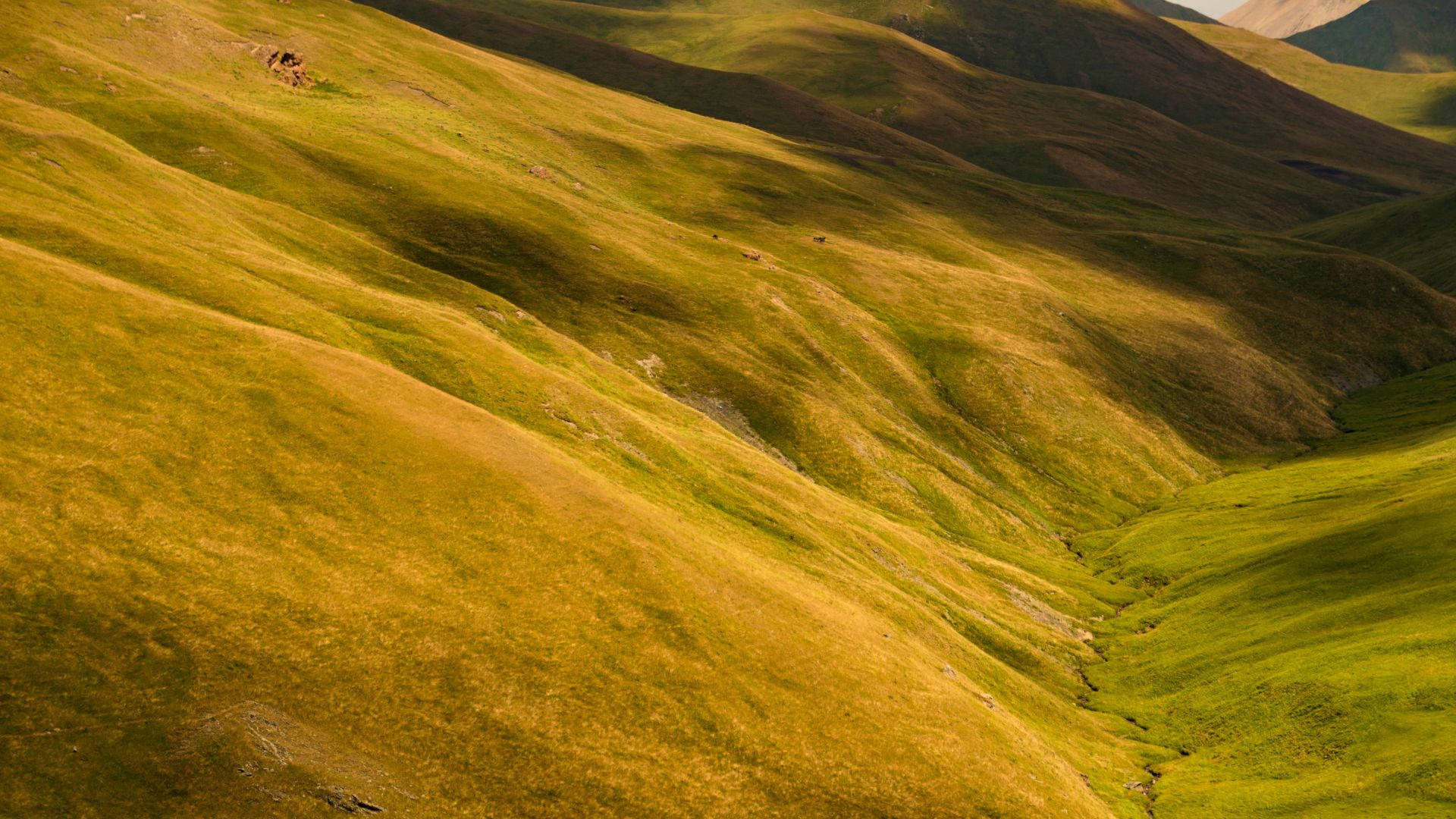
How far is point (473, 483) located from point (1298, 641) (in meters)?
68.0

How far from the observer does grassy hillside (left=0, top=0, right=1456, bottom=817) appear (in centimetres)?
3622

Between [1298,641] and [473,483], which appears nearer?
[473,483]

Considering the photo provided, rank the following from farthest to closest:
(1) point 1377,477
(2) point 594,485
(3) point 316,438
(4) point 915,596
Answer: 1. (1) point 1377,477
2. (4) point 915,596
3. (2) point 594,485
4. (3) point 316,438

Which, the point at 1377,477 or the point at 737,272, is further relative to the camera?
the point at 737,272

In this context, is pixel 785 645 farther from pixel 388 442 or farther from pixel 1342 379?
pixel 1342 379

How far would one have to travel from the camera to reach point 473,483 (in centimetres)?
5053

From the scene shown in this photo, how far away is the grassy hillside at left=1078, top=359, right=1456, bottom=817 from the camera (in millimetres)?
58281

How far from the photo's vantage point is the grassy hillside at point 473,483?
119ft

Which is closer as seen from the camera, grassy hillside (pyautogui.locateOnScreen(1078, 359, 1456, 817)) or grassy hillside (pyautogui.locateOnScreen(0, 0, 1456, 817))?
grassy hillside (pyautogui.locateOnScreen(0, 0, 1456, 817))

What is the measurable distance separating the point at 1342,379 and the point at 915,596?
15410cm

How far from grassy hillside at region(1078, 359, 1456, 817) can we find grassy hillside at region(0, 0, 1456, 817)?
5.43 m

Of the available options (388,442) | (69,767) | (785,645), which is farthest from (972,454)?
(69,767)

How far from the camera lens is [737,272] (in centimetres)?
13425

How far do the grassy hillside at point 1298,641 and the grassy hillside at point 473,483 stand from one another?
17.8 feet
